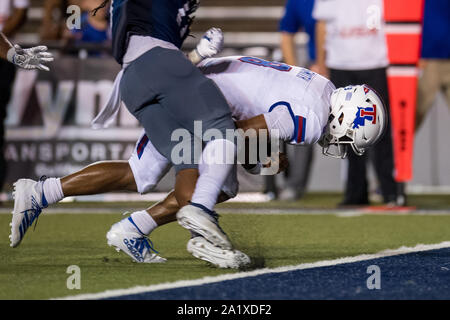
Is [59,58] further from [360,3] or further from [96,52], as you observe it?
[360,3]

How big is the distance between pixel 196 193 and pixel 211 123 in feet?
1.13

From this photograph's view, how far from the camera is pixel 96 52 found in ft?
32.6

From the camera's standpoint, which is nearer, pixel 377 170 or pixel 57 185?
pixel 57 185

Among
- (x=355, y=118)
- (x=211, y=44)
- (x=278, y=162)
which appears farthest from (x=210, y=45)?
(x=355, y=118)

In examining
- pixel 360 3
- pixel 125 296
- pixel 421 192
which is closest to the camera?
pixel 125 296

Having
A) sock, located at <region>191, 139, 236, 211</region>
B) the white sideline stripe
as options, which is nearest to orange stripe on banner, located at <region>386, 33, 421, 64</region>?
the white sideline stripe

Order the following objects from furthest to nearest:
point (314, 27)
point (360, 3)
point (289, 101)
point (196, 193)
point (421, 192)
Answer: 1. point (421, 192)
2. point (314, 27)
3. point (360, 3)
4. point (289, 101)
5. point (196, 193)

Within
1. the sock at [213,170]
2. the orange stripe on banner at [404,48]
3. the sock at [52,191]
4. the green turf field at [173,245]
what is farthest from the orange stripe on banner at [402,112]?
the sock at [213,170]

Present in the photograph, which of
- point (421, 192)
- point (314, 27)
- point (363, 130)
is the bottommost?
point (421, 192)

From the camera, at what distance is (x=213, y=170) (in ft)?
15.5

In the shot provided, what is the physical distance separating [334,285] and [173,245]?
1.78 m

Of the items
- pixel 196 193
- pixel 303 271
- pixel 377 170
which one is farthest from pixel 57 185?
pixel 377 170

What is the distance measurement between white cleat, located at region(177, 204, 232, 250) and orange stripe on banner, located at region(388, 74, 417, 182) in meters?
4.53

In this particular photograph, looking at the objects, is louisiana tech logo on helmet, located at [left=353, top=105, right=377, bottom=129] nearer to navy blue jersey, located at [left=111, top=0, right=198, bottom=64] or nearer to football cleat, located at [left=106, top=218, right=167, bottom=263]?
navy blue jersey, located at [left=111, top=0, right=198, bottom=64]
